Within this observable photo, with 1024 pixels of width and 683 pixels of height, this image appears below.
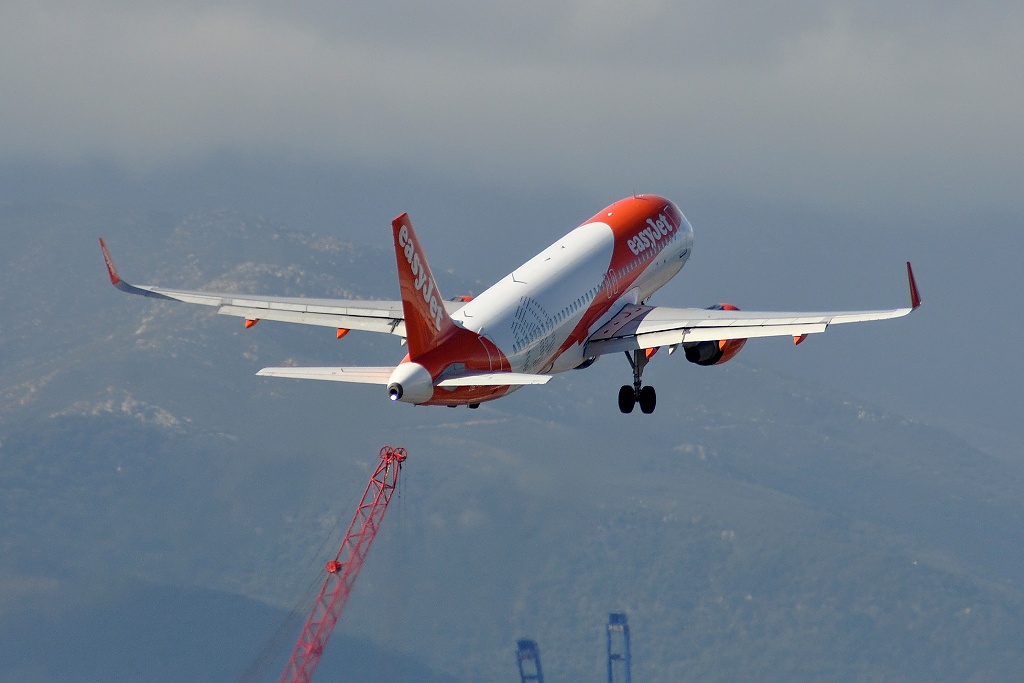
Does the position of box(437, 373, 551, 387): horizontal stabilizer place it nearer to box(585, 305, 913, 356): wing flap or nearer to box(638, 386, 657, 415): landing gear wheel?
box(585, 305, 913, 356): wing flap

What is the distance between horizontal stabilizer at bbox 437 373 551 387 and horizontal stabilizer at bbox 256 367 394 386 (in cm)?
251

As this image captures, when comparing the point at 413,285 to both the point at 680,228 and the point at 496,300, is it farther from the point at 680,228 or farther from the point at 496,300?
the point at 680,228

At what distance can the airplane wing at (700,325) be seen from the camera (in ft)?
268

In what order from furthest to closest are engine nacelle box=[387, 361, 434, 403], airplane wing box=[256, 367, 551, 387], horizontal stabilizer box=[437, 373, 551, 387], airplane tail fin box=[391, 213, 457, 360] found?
1. engine nacelle box=[387, 361, 434, 403]
2. airplane tail fin box=[391, 213, 457, 360]
3. airplane wing box=[256, 367, 551, 387]
4. horizontal stabilizer box=[437, 373, 551, 387]

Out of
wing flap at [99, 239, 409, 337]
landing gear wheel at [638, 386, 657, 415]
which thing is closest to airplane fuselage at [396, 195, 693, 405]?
landing gear wheel at [638, 386, 657, 415]

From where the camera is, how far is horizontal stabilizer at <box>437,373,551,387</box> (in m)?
74.8

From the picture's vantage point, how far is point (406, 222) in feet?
252

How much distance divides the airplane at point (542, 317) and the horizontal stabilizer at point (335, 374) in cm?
7

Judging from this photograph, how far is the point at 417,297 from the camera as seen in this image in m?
78.7

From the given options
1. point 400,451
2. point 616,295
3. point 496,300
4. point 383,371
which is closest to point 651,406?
point 616,295

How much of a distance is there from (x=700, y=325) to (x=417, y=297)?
14435mm

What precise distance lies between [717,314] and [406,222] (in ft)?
56.3

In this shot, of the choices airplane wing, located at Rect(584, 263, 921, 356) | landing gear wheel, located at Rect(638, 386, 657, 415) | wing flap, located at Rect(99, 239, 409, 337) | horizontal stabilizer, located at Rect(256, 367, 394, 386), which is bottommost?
horizontal stabilizer, located at Rect(256, 367, 394, 386)

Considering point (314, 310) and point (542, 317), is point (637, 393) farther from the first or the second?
point (314, 310)
